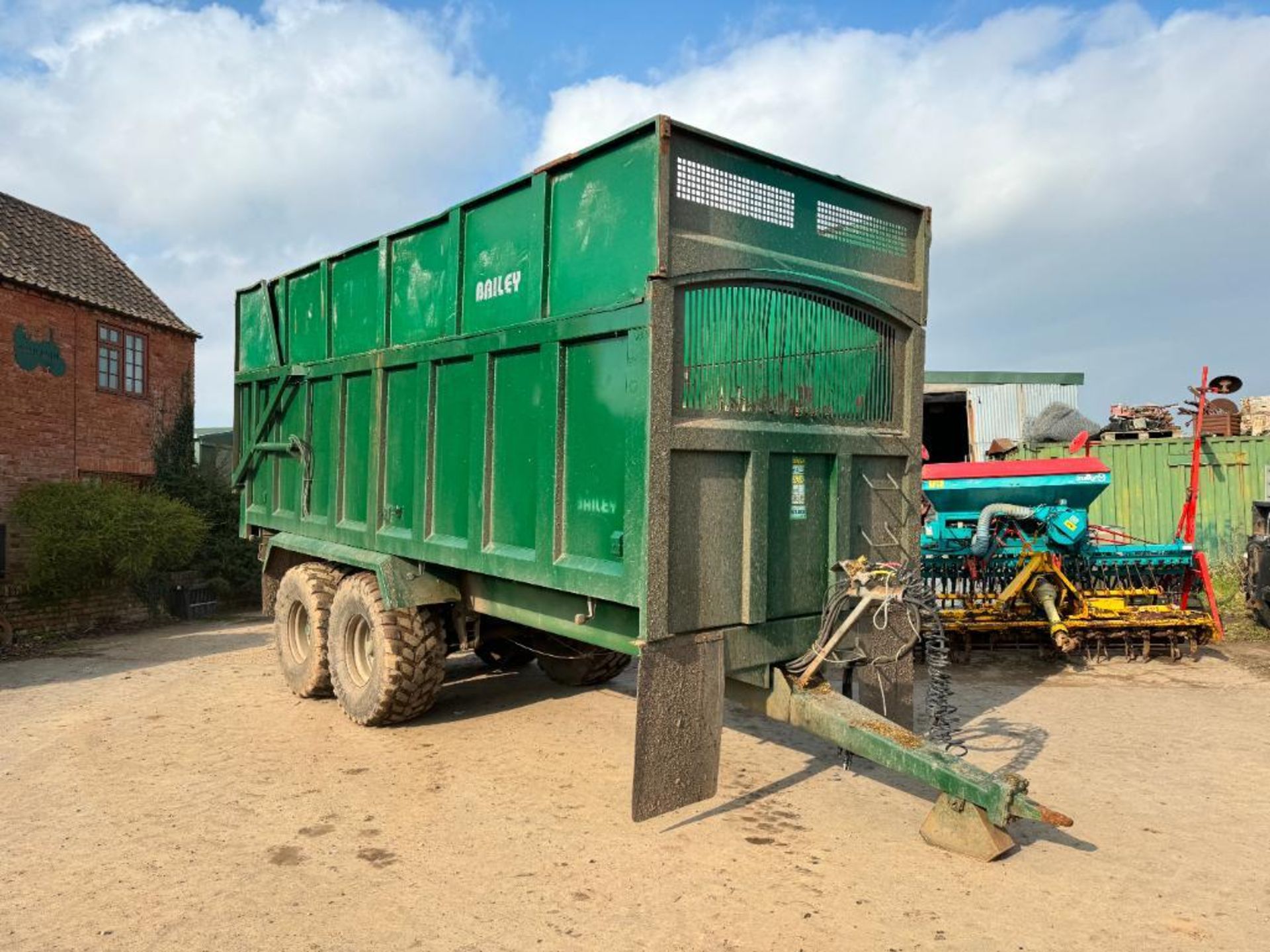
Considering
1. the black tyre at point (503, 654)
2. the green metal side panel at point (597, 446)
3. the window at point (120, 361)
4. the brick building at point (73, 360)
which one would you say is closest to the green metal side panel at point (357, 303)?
the green metal side panel at point (597, 446)

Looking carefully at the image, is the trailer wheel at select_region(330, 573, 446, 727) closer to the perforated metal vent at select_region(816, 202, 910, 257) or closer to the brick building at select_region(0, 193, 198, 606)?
the perforated metal vent at select_region(816, 202, 910, 257)

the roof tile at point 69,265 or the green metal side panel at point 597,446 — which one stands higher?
the roof tile at point 69,265

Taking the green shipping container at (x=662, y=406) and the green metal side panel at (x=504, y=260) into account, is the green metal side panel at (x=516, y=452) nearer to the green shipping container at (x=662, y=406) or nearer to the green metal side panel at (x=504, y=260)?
the green shipping container at (x=662, y=406)

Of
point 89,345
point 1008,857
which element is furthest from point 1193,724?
point 89,345

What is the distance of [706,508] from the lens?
4.12 meters

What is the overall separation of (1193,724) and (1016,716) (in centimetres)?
125

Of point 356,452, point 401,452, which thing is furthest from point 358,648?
point 401,452

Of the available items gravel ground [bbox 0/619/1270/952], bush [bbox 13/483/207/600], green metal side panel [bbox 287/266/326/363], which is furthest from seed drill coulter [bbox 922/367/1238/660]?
bush [bbox 13/483/207/600]

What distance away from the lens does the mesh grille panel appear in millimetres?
4102

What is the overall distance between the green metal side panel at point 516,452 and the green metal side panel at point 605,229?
1.46 ft

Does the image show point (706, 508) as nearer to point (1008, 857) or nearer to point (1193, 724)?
point (1008, 857)

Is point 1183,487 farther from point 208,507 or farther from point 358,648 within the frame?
point 208,507

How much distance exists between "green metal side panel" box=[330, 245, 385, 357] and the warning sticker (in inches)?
130

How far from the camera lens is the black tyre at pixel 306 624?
6766 mm
